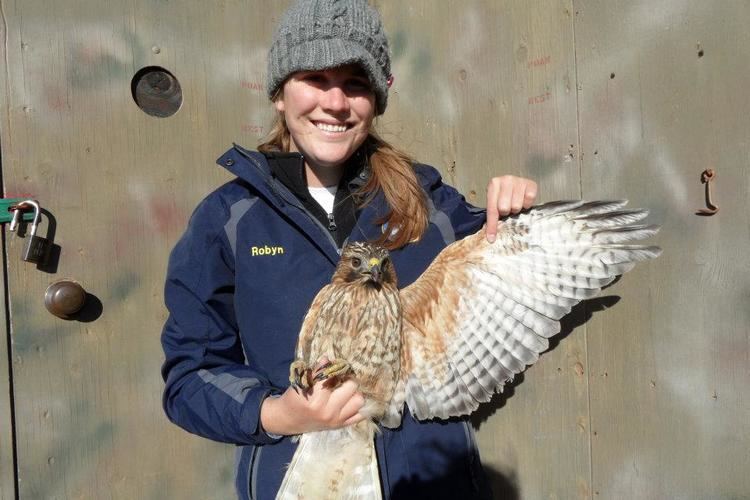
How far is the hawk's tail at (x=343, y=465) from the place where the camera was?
221 centimetres

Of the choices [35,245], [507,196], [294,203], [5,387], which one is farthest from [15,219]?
[507,196]

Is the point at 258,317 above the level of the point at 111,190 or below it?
below

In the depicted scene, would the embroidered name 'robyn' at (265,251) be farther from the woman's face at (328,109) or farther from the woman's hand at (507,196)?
the woman's hand at (507,196)

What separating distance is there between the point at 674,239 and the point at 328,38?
77.4 inches

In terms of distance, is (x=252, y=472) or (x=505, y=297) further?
(x=505, y=297)

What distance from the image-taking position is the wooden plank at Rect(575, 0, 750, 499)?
2963 mm

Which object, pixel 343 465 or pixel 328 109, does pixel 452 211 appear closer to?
pixel 328 109

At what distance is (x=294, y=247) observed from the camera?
2271mm

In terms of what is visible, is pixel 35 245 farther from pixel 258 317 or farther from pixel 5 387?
pixel 258 317

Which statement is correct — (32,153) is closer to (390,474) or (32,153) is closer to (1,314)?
(1,314)

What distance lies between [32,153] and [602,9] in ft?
9.06

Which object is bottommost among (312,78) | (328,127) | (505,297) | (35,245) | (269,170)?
(505,297)

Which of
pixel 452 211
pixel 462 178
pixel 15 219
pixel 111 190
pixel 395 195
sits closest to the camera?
pixel 395 195

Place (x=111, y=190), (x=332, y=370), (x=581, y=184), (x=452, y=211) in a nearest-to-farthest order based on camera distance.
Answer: (x=332, y=370), (x=452, y=211), (x=111, y=190), (x=581, y=184)
